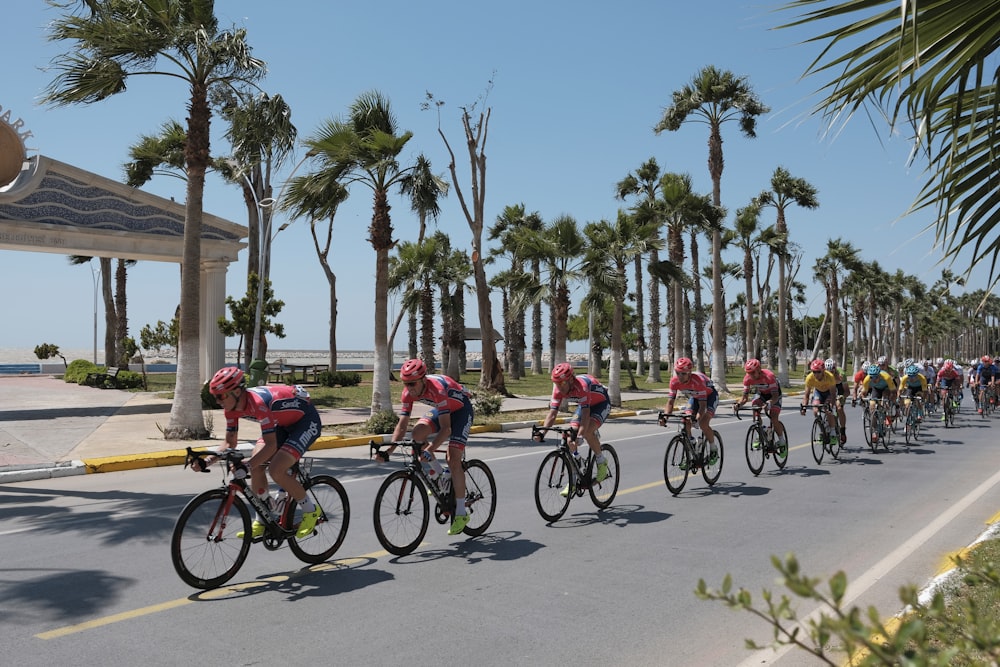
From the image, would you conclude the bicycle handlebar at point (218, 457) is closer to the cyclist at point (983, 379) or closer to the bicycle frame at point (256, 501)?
the bicycle frame at point (256, 501)

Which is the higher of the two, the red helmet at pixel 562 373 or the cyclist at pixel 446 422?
the red helmet at pixel 562 373

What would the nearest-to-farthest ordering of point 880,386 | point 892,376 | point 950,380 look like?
1. point 880,386
2. point 892,376
3. point 950,380

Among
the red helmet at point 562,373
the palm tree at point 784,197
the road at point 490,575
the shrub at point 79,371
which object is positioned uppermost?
the palm tree at point 784,197

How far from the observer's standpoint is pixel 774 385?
1288 centimetres

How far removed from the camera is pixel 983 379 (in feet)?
84.5

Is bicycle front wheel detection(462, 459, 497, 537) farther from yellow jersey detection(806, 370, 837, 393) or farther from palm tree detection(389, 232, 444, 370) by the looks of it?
palm tree detection(389, 232, 444, 370)

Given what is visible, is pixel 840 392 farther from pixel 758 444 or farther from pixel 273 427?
pixel 273 427

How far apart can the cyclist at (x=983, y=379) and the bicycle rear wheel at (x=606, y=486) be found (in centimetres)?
1995

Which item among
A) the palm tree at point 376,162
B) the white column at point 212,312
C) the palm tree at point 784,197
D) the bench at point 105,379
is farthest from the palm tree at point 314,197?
the palm tree at point 784,197

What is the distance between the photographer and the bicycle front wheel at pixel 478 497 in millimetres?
8222

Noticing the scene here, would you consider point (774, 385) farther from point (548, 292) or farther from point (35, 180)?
point (35, 180)

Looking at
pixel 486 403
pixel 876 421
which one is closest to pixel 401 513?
pixel 876 421

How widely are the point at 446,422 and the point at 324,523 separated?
148cm

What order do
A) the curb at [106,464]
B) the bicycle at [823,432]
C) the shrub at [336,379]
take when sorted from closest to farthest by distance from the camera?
the curb at [106,464]
the bicycle at [823,432]
the shrub at [336,379]
